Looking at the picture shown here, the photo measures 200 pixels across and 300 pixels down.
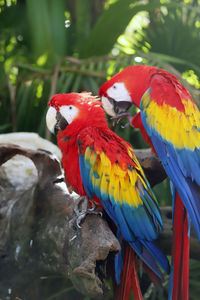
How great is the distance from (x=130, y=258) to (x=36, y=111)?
3.33 feet

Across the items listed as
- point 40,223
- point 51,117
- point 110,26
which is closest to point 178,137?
point 51,117

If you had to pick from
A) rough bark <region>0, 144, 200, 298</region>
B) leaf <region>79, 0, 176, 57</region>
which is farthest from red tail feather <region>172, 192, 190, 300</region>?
leaf <region>79, 0, 176, 57</region>

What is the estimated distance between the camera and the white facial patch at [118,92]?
37.4 inches

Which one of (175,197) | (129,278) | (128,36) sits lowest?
(129,278)

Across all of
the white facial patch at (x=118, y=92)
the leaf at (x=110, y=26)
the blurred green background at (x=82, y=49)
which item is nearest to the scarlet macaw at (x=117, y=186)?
the white facial patch at (x=118, y=92)

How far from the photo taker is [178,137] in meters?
0.83

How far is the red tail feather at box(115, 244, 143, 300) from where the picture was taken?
0.78 m

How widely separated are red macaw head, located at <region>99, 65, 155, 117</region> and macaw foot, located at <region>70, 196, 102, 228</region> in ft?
0.83

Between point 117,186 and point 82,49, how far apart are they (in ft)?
4.06

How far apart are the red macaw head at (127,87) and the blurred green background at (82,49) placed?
0.45 meters

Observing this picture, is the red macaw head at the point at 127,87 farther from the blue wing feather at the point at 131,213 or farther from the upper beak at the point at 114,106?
the blue wing feather at the point at 131,213

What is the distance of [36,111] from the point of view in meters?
1.68

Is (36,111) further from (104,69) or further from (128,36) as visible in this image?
(128,36)

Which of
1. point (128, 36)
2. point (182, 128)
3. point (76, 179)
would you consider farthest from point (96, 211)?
point (128, 36)
